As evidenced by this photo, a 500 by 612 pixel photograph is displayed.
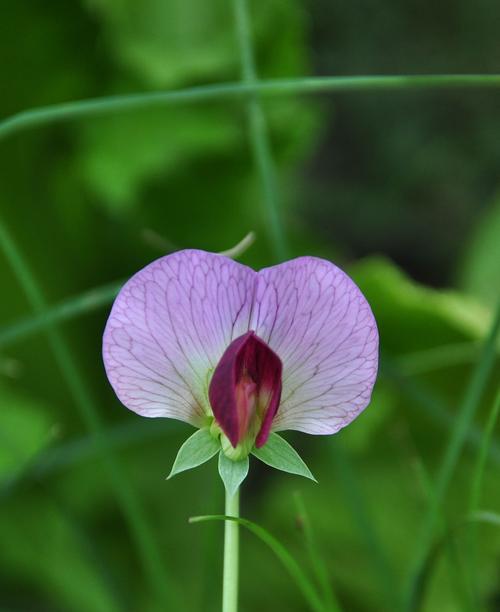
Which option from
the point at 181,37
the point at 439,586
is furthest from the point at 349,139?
the point at 439,586

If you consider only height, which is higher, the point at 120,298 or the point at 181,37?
the point at 181,37

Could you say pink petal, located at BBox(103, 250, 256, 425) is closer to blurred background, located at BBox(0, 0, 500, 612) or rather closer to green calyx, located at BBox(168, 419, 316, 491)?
green calyx, located at BBox(168, 419, 316, 491)

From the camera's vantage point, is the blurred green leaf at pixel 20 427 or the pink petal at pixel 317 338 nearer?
the pink petal at pixel 317 338

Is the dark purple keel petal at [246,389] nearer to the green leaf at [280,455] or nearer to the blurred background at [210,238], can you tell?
the green leaf at [280,455]

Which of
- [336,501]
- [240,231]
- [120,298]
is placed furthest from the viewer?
[240,231]

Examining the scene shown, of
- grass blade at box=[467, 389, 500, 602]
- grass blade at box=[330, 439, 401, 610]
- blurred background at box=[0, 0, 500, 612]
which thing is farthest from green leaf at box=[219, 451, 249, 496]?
blurred background at box=[0, 0, 500, 612]

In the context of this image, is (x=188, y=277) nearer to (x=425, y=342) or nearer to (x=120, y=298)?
(x=120, y=298)

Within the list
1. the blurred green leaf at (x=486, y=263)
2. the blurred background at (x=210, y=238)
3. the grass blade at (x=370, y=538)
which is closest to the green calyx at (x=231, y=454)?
the grass blade at (x=370, y=538)
